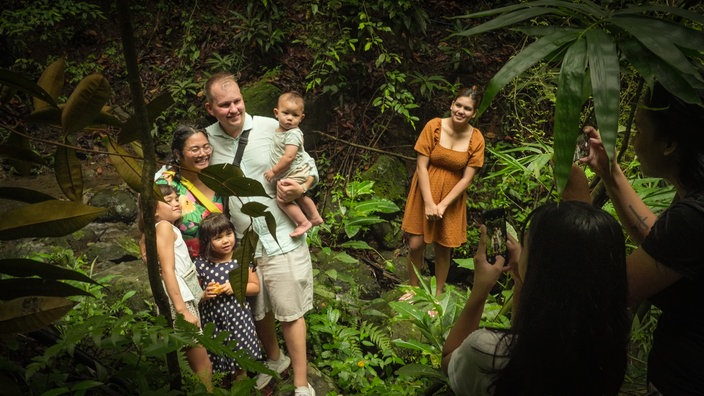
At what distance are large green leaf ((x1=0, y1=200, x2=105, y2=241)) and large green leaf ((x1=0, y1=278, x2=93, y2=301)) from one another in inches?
4.1

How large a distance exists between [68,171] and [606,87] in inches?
46.8

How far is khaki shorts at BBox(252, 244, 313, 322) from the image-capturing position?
3.12 m

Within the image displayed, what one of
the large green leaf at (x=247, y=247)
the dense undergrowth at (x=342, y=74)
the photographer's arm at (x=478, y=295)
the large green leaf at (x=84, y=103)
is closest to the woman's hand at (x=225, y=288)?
the dense undergrowth at (x=342, y=74)

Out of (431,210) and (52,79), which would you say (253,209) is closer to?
(52,79)

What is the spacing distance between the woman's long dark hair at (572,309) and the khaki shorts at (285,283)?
1.87m

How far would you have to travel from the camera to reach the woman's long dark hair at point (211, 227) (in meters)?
Answer: 3.05

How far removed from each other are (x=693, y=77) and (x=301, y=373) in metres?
2.82

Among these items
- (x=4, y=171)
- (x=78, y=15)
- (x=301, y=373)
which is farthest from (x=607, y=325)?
(x=78, y=15)

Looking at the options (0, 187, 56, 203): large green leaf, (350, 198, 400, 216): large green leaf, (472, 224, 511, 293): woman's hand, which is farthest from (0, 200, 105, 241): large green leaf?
(350, 198, 400, 216): large green leaf

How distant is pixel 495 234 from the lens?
6.52 feet

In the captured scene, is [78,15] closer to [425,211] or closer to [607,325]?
[425,211]

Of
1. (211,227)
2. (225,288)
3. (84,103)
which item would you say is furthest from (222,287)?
(84,103)

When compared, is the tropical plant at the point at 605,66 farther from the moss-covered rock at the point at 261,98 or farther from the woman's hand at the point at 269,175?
the moss-covered rock at the point at 261,98

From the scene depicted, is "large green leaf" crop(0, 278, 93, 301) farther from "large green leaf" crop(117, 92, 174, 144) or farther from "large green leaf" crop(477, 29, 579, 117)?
"large green leaf" crop(477, 29, 579, 117)
